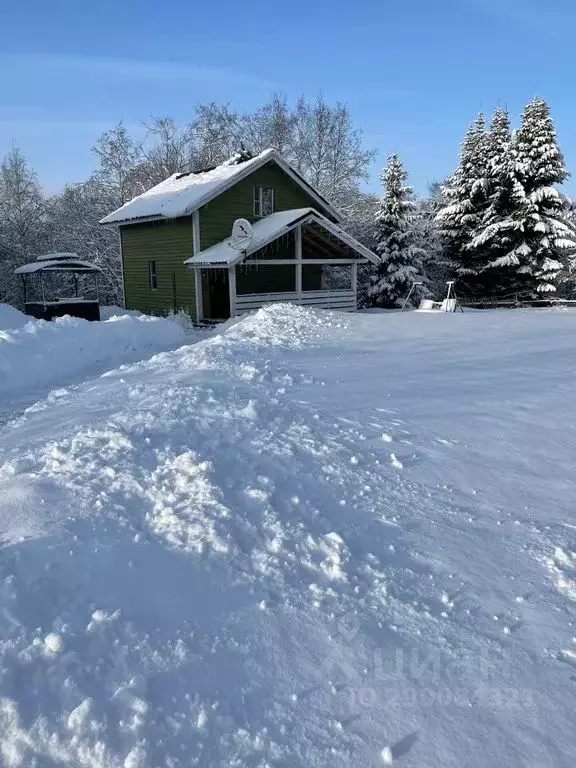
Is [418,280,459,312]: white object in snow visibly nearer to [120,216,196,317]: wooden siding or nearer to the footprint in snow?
[120,216,196,317]: wooden siding

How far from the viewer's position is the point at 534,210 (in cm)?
2655

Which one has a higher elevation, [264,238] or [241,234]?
[241,234]

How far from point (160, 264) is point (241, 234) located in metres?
4.89

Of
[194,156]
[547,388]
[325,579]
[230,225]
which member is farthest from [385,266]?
[325,579]

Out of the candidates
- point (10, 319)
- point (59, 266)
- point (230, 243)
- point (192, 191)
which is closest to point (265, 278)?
point (230, 243)

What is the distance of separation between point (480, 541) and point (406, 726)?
73.3 inches

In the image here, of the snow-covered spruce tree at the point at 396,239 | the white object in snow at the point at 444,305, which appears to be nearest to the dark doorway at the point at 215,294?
the white object in snow at the point at 444,305

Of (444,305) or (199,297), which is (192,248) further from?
(444,305)

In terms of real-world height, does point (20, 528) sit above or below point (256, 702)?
above

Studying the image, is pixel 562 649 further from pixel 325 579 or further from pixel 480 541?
pixel 325 579

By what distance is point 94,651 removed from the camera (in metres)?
2.98

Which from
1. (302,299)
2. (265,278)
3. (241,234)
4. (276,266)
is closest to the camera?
(241,234)

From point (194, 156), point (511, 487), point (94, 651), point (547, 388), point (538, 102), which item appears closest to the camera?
point (94, 651)

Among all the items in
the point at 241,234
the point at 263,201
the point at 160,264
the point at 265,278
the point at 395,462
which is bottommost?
the point at 395,462
